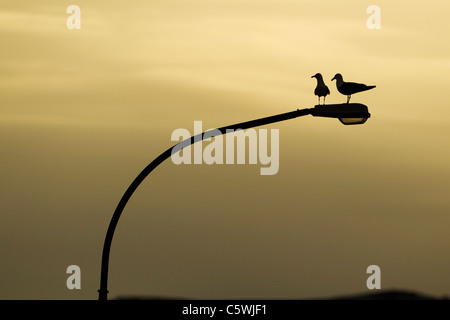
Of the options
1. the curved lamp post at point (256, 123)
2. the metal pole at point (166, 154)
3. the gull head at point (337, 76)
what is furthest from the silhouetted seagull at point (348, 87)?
the metal pole at point (166, 154)

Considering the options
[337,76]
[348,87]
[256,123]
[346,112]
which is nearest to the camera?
[256,123]

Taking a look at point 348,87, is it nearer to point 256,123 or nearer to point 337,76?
point 337,76

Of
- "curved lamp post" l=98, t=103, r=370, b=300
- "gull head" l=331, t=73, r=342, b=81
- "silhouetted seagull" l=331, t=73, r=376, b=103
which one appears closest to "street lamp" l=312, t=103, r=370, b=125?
"curved lamp post" l=98, t=103, r=370, b=300

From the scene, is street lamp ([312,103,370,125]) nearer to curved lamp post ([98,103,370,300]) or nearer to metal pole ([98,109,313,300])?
curved lamp post ([98,103,370,300])

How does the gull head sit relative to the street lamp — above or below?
above

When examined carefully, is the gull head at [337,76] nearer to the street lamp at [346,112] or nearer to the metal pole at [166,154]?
the street lamp at [346,112]

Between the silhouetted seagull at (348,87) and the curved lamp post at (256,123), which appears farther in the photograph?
the silhouetted seagull at (348,87)

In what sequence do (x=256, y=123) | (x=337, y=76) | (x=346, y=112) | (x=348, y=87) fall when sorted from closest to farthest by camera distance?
(x=256, y=123) < (x=346, y=112) < (x=348, y=87) < (x=337, y=76)

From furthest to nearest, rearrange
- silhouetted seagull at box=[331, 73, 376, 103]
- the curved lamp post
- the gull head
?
the gull head < silhouetted seagull at box=[331, 73, 376, 103] < the curved lamp post

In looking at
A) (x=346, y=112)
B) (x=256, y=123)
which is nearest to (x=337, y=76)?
(x=346, y=112)

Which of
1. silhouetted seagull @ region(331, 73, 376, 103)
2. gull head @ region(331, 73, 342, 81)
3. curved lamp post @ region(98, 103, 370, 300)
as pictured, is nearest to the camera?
curved lamp post @ region(98, 103, 370, 300)
